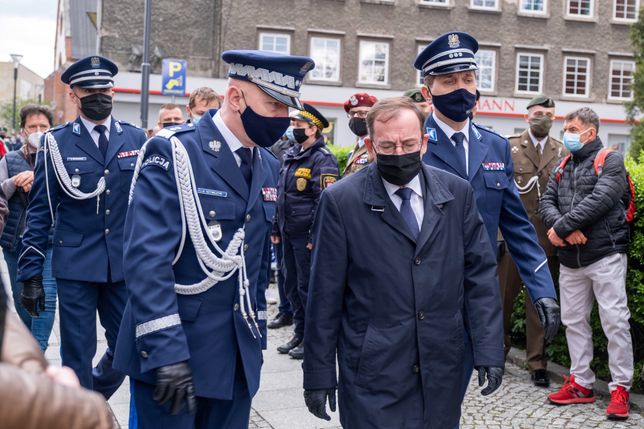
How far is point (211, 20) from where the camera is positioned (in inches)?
1367

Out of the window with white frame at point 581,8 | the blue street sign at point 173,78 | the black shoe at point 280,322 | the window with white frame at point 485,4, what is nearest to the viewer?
the black shoe at point 280,322

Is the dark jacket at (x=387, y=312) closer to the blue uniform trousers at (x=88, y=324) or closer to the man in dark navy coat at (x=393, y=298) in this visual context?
the man in dark navy coat at (x=393, y=298)

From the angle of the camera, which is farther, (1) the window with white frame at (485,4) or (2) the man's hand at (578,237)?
(1) the window with white frame at (485,4)

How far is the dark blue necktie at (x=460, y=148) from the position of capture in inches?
186

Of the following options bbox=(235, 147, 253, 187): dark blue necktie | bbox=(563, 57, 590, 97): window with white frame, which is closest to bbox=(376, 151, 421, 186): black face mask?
bbox=(235, 147, 253, 187): dark blue necktie

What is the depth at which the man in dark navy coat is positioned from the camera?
360 centimetres

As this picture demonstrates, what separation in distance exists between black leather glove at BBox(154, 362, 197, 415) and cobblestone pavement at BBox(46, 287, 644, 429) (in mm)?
2773

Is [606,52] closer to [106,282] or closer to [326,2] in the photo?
[326,2]

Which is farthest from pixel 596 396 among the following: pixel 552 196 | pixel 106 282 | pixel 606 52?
pixel 606 52

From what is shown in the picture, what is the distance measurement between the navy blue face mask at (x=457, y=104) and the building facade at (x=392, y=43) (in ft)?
95.0

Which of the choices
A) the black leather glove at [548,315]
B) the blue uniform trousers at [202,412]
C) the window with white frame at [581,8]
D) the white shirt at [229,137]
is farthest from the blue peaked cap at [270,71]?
the window with white frame at [581,8]

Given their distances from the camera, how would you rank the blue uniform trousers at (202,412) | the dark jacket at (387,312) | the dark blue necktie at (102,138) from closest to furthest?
the blue uniform trousers at (202,412) < the dark jacket at (387,312) < the dark blue necktie at (102,138)

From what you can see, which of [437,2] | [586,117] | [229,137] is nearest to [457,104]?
[229,137]

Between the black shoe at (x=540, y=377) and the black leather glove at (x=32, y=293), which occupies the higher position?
the black leather glove at (x=32, y=293)
